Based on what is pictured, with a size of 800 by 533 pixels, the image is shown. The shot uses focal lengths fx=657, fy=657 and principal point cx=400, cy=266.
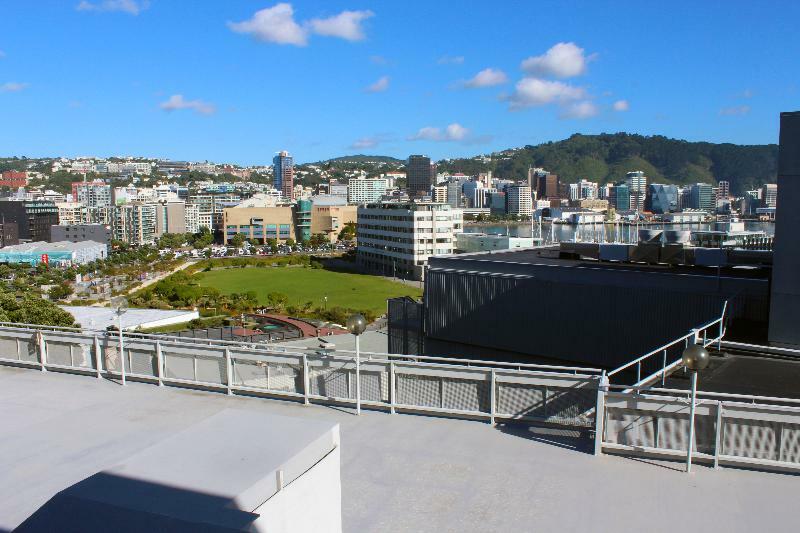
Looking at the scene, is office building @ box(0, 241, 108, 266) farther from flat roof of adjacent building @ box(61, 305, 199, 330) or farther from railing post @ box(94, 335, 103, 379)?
railing post @ box(94, 335, 103, 379)

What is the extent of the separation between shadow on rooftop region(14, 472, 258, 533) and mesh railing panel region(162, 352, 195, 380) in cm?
449

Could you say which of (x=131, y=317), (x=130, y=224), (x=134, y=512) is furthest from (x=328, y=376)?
(x=130, y=224)

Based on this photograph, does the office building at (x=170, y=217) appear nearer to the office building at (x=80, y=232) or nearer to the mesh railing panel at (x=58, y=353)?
the office building at (x=80, y=232)

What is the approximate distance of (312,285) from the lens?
56.9 m

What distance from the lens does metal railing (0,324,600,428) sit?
214 inches

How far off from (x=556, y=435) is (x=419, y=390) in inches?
50.0

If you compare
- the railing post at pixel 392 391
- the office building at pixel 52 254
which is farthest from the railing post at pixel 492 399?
the office building at pixel 52 254

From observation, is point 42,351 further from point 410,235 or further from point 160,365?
point 410,235

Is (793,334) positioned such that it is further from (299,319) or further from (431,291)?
(299,319)

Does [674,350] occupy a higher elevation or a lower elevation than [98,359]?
lower

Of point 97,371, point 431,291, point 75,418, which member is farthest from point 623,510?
point 431,291

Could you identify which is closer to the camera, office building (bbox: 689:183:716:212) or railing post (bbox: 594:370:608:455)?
railing post (bbox: 594:370:608:455)

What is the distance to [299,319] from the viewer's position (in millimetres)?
37688

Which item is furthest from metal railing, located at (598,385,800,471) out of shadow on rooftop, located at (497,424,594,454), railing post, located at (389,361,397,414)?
railing post, located at (389,361,397,414)
